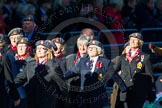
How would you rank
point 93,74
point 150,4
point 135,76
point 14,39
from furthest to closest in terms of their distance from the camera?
point 150,4 → point 135,76 → point 14,39 → point 93,74

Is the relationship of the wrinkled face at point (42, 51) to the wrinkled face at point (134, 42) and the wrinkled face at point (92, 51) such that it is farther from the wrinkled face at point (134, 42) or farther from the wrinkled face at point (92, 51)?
the wrinkled face at point (134, 42)

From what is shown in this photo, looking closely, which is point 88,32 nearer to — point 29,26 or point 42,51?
point 29,26

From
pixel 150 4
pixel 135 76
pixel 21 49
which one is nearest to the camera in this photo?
pixel 21 49

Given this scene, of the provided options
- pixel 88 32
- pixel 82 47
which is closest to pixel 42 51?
pixel 82 47

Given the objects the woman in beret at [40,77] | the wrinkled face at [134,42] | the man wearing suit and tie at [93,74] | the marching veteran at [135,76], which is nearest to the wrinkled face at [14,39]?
the woman in beret at [40,77]

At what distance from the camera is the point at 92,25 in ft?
69.7

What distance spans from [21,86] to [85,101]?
1218 mm

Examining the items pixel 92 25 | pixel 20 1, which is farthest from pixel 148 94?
pixel 20 1

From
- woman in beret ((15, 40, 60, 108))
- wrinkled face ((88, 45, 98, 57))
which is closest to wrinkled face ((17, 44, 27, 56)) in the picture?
woman in beret ((15, 40, 60, 108))

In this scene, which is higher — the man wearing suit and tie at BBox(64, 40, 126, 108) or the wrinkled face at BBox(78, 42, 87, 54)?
the wrinkled face at BBox(78, 42, 87, 54)

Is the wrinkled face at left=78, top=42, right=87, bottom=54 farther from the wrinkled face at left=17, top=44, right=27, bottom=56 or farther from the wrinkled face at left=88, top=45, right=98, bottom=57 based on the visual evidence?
the wrinkled face at left=17, top=44, right=27, bottom=56

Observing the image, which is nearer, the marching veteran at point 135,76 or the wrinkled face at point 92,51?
the wrinkled face at point 92,51

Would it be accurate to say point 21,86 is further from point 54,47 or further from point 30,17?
point 30,17

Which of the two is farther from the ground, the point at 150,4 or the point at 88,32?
the point at 150,4
